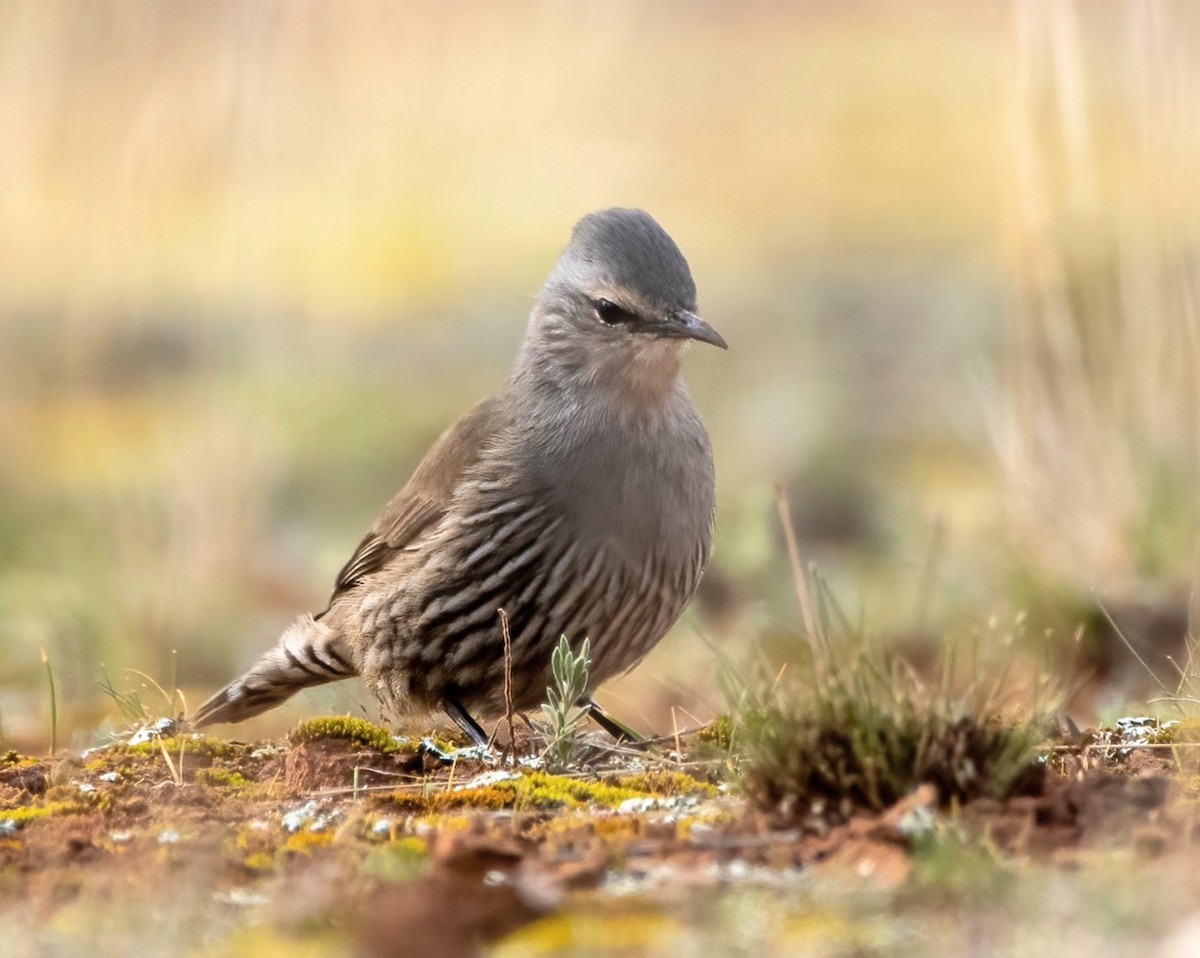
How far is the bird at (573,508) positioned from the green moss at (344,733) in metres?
0.54

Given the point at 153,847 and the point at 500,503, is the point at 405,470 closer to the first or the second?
the point at 500,503

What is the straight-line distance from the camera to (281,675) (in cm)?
713

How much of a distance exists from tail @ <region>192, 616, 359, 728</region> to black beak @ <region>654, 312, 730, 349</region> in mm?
1846

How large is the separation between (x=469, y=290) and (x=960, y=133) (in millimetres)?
6847

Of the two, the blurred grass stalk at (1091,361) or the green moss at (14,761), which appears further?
the blurred grass stalk at (1091,361)

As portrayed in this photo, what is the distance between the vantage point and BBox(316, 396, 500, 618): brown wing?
255 inches

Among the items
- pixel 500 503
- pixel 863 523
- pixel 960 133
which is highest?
pixel 960 133

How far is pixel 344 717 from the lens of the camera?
5.52 metres

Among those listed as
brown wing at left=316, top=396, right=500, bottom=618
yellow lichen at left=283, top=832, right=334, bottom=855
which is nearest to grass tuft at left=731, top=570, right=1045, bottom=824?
yellow lichen at left=283, top=832, right=334, bottom=855

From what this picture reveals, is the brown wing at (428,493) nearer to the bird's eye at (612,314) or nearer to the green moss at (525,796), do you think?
the bird's eye at (612,314)

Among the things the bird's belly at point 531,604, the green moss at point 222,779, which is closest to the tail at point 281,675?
the bird's belly at point 531,604

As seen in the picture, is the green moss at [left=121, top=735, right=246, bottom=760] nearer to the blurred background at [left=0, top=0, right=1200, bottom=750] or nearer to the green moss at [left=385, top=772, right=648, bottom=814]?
the blurred background at [left=0, top=0, right=1200, bottom=750]

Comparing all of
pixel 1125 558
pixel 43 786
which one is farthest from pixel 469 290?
pixel 43 786

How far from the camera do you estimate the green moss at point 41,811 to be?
15.2 feet
